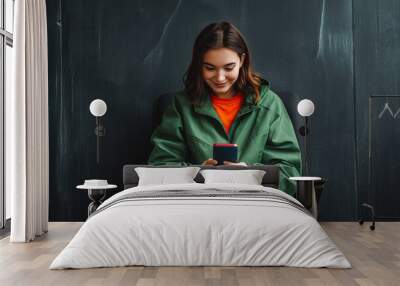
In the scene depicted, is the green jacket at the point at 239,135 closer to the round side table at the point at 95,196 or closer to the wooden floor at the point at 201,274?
the round side table at the point at 95,196

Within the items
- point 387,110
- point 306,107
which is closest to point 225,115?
point 306,107

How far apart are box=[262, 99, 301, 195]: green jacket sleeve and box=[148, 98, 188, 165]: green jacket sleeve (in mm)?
1020

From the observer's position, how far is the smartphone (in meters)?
6.78

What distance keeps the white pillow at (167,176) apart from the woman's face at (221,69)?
111 cm

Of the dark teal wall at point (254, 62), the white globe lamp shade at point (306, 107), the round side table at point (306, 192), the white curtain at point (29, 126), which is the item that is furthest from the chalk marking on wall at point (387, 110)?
the white curtain at point (29, 126)

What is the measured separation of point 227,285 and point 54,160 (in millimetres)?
4014

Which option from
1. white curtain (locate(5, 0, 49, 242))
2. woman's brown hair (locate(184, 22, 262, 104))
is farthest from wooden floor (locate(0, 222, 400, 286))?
woman's brown hair (locate(184, 22, 262, 104))

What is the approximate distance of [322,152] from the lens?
7.11 m

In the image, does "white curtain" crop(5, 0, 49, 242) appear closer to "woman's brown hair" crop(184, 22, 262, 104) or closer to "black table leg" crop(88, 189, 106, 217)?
"black table leg" crop(88, 189, 106, 217)

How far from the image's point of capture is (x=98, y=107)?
6738 millimetres

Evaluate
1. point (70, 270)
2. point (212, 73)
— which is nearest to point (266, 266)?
point (70, 270)

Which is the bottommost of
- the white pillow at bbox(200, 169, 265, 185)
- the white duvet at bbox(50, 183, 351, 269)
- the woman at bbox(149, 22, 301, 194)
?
the white duvet at bbox(50, 183, 351, 269)

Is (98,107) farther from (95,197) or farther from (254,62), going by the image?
(254,62)

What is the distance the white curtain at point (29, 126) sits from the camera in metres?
5.70
